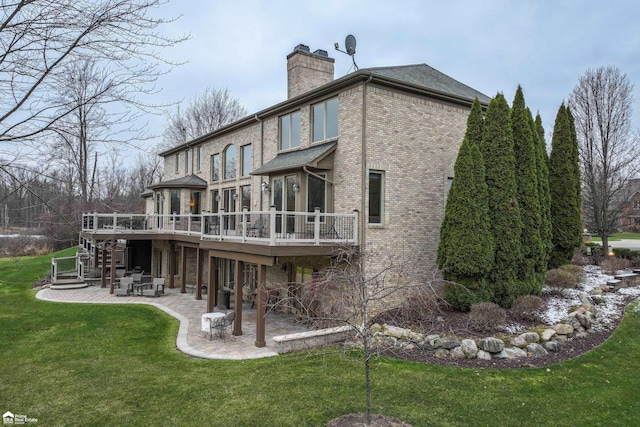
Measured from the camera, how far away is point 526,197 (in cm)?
1272

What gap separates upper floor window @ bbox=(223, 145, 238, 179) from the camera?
19.1 meters

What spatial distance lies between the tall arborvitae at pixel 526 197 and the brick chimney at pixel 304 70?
7.57 m

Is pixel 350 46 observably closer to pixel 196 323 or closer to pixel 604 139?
pixel 196 323

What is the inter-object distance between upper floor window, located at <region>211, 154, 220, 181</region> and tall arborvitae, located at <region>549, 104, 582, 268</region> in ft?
50.0

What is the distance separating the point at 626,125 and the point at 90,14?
964 inches

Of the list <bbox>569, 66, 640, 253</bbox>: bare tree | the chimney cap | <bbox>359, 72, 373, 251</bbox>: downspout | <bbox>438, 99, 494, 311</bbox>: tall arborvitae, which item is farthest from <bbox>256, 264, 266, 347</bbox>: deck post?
<bbox>569, 66, 640, 253</bbox>: bare tree

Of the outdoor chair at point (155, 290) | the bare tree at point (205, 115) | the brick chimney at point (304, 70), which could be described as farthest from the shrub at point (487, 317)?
the bare tree at point (205, 115)

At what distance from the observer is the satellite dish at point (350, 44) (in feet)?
48.6

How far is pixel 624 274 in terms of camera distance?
637 inches

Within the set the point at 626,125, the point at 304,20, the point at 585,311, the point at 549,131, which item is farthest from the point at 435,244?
the point at 549,131

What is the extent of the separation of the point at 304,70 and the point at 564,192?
37.7ft

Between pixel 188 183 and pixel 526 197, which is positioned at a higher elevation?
pixel 188 183

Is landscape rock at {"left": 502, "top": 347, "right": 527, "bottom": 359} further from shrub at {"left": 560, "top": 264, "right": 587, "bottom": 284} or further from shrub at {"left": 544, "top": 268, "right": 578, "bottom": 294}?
shrub at {"left": 560, "top": 264, "right": 587, "bottom": 284}

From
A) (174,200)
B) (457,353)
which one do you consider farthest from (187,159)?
(457,353)
